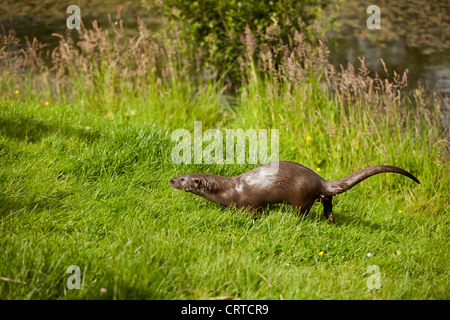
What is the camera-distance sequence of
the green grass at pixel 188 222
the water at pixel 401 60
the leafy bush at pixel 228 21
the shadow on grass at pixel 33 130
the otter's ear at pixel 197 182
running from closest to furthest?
the green grass at pixel 188 222 < the otter's ear at pixel 197 182 < the shadow on grass at pixel 33 130 < the leafy bush at pixel 228 21 < the water at pixel 401 60

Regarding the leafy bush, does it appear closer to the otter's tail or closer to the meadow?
the meadow

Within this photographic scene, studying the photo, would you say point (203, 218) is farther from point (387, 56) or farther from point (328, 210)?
point (387, 56)

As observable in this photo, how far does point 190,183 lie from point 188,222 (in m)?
0.28

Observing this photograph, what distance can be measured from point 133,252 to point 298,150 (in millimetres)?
2645

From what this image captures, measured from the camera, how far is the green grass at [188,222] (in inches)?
87.3

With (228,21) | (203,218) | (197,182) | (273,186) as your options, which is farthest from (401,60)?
(203,218)

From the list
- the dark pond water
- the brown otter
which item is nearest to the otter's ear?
the brown otter

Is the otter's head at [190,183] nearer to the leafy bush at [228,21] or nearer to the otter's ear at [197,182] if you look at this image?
the otter's ear at [197,182]

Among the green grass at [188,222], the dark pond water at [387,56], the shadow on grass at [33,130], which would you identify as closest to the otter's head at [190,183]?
the green grass at [188,222]

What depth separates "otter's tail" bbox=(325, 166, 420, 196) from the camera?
9.20 feet

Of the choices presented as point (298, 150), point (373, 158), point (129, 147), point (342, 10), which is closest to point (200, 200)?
point (129, 147)

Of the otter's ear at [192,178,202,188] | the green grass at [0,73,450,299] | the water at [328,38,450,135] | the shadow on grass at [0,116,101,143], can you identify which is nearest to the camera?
the green grass at [0,73,450,299]

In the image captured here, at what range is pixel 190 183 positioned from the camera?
2.96 meters

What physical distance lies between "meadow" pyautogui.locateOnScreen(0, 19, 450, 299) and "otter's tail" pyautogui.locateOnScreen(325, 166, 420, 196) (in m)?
0.27
